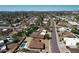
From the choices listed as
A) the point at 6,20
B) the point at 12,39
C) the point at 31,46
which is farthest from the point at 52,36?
the point at 6,20

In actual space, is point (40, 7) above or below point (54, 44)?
above

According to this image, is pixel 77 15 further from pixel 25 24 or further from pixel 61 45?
pixel 25 24

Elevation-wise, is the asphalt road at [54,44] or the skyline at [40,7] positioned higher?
the skyline at [40,7]

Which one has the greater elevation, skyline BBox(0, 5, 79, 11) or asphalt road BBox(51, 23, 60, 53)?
skyline BBox(0, 5, 79, 11)

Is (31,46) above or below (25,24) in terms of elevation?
below

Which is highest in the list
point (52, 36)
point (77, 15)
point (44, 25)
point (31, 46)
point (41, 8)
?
point (41, 8)

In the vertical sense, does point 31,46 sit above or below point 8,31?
below
